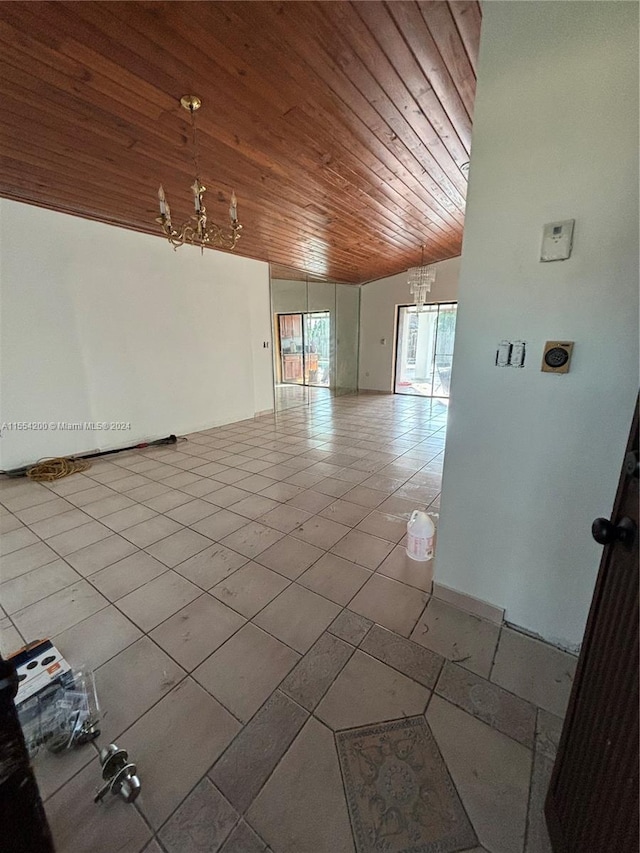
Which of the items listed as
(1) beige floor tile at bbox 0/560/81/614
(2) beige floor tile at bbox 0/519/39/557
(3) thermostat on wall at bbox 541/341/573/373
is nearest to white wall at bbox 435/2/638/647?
(3) thermostat on wall at bbox 541/341/573/373

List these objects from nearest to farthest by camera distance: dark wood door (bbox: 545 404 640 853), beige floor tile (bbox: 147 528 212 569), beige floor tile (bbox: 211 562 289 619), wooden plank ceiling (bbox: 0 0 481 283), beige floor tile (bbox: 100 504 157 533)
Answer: dark wood door (bbox: 545 404 640 853) → wooden plank ceiling (bbox: 0 0 481 283) → beige floor tile (bbox: 211 562 289 619) → beige floor tile (bbox: 147 528 212 569) → beige floor tile (bbox: 100 504 157 533)

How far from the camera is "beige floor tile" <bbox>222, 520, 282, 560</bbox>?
2.12 meters

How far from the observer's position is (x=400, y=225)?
446 cm

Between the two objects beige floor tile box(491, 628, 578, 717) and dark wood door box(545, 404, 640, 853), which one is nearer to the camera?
dark wood door box(545, 404, 640, 853)

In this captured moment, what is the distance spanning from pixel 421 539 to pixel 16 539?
107 inches

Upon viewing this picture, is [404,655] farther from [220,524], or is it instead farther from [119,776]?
[220,524]

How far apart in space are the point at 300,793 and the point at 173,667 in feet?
2.24

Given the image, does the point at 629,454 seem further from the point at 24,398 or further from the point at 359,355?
the point at 359,355

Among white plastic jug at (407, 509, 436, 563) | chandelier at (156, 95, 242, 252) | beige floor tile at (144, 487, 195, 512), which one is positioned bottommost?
beige floor tile at (144, 487, 195, 512)

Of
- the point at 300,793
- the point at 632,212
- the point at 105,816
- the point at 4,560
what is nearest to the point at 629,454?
the point at 632,212

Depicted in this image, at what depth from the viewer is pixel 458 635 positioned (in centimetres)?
150

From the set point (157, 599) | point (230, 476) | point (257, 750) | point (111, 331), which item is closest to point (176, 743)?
point (257, 750)

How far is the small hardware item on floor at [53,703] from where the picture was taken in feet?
3.63

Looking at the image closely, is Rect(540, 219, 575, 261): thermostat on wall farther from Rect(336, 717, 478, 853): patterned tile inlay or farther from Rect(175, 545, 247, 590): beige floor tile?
Rect(175, 545, 247, 590): beige floor tile
